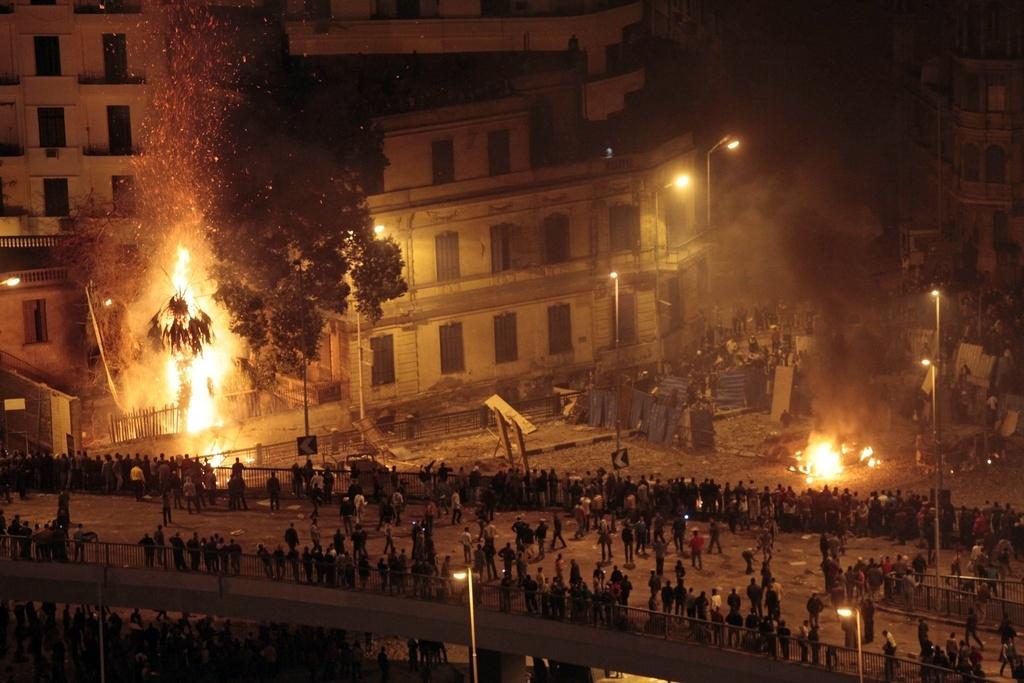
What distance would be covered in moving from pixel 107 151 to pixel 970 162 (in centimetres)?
2984

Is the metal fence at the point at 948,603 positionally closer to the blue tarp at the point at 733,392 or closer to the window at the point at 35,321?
the blue tarp at the point at 733,392

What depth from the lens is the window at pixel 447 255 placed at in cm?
8053

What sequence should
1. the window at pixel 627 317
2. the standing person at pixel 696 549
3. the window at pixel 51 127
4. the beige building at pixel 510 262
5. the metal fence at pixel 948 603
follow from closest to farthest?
the metal fence at pixel 948 603 → the standing person at pixel 696 549 → the beige building at pixel 510 262 → the window at pixel 51 127 → the window at pixel 627 317

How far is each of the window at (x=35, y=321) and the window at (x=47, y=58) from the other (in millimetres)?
7279

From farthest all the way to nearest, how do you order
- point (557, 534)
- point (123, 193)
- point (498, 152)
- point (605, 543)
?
point (498, 152) → point (123, 193) → point (557, 534) → point (605, 543)

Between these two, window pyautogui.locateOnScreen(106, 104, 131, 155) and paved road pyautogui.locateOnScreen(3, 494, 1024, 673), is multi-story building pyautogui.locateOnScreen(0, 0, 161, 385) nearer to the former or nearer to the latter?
window pyautogui.locateOnScreen(106, 104, 131, 155)

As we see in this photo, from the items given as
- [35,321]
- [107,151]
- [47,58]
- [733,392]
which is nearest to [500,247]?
[733,392]

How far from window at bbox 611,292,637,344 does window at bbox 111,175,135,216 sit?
14.9 m

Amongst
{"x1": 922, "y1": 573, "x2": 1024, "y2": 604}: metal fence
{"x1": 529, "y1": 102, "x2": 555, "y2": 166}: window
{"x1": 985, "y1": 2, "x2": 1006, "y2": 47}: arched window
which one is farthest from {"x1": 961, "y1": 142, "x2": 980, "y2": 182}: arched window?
{"x1": 922, "y1": 573, "x2": 1024, "y2": 604}: metal fence

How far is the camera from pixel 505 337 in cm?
8212

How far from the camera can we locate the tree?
3000 inches

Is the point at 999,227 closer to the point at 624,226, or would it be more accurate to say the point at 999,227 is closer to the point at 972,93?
the point at 972,93

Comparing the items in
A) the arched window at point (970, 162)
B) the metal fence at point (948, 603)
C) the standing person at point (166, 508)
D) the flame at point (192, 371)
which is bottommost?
the metal fence at point (948, 603)

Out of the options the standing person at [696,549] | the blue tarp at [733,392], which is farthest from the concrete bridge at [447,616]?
the blue tarp at [733,392]
